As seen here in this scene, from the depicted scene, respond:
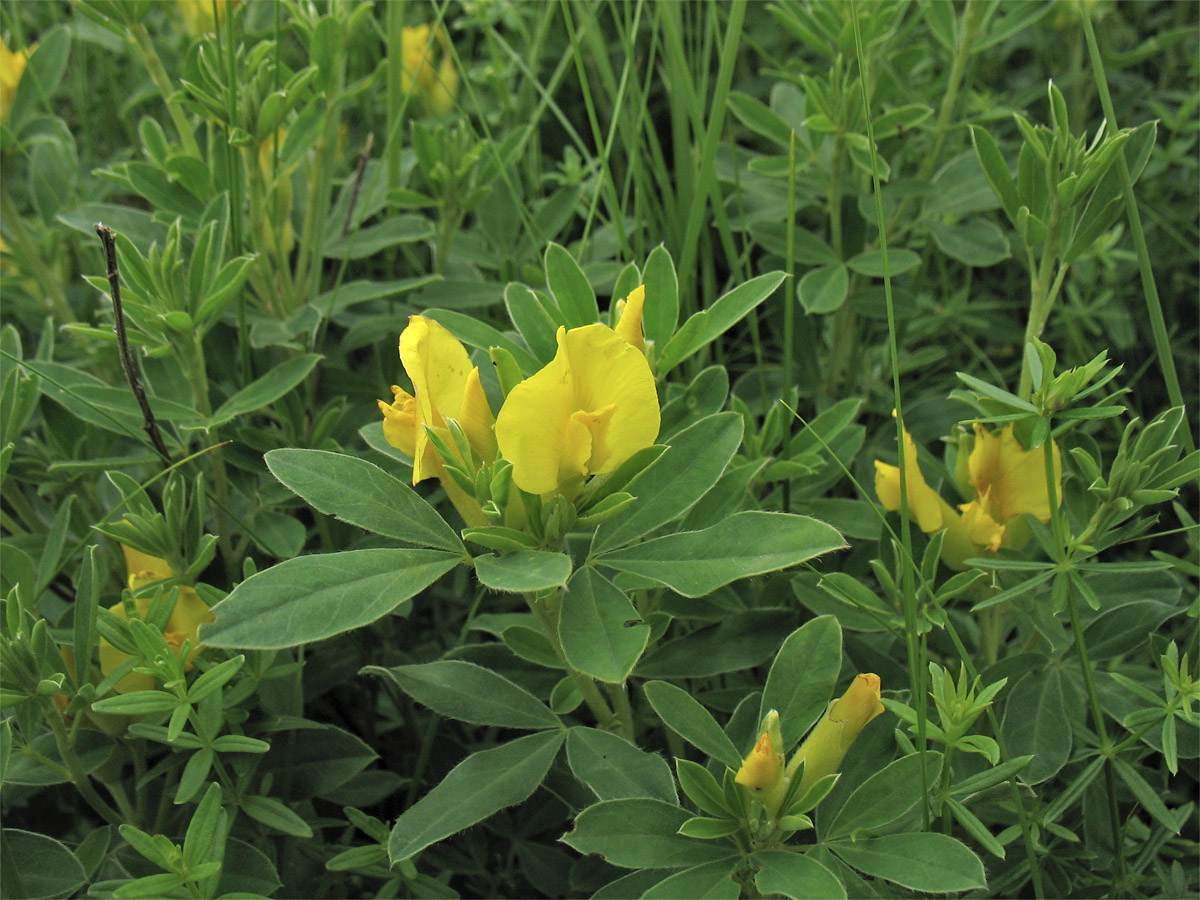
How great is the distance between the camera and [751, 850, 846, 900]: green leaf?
2.87 ft

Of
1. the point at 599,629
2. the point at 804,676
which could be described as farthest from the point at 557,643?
the point at 804,676

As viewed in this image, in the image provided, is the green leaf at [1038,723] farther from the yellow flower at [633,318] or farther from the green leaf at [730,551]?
the yellow flower at [633,318]

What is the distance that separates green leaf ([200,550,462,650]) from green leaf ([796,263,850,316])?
775 mm

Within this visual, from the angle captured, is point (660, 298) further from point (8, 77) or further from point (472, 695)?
point (8, 77)

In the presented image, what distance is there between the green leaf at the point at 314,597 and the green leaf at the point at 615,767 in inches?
11.2

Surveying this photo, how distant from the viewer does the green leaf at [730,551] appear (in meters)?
0.86

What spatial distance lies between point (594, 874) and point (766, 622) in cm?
37

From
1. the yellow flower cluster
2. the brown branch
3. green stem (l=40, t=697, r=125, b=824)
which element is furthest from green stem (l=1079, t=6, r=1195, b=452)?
green stem (l=40, t=697, r=125, b=824)

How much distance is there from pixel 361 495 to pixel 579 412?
0.77ft

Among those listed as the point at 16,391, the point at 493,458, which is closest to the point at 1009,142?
the point at 493,458

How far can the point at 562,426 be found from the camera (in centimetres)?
87

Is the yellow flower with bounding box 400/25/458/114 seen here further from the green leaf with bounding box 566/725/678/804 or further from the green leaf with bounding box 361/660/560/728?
the green leaf with bounding box 566/725/678/804

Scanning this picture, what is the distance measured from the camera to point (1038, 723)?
1.15m

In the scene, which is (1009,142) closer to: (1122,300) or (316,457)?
(1122,300)
